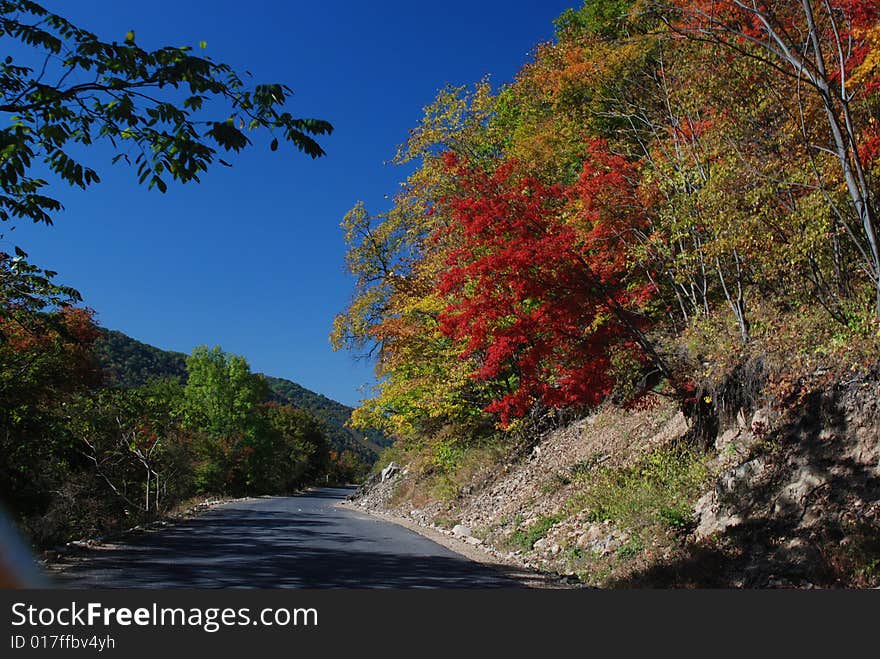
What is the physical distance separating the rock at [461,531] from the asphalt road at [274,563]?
137cm

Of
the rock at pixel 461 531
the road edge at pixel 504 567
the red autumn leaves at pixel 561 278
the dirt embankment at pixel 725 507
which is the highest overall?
the red autumn leaves at pixel 561 278

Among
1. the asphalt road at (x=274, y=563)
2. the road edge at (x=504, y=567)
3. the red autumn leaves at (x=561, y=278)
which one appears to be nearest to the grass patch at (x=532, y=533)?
the road edge at (x=504, y=567)

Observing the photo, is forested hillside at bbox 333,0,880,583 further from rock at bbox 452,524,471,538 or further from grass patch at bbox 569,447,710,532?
rock at bbox 452,524,471,538

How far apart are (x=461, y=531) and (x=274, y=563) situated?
7.36 metres

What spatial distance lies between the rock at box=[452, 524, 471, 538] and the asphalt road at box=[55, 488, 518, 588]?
1.37m

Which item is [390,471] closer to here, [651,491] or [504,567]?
[504,567]


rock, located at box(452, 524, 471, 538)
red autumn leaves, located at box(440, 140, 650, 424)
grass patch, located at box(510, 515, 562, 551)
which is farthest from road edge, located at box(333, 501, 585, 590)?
red autumn leaves, located at box(440, 140, 650, 424)

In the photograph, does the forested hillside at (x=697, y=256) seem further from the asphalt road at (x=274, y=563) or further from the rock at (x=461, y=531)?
the asphalt road at (x=274, y=563)

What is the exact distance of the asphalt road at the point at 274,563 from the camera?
7.91 metres

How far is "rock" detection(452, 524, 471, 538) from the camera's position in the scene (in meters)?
15.7

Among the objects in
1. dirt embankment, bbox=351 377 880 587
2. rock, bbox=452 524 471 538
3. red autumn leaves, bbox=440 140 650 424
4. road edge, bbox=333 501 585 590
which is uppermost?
red autumn leaves, bbox=440 140 650 424

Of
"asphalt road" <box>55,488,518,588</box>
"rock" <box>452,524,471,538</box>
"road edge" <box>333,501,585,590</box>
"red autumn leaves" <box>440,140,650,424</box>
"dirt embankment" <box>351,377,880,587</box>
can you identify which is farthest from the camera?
"rock" <box>452,524,471,538</box>

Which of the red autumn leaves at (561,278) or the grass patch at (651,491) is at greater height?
the red autumn leaves at (561,278)

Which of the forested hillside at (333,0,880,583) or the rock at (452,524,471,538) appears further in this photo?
the rock at (452,524,471,538)
